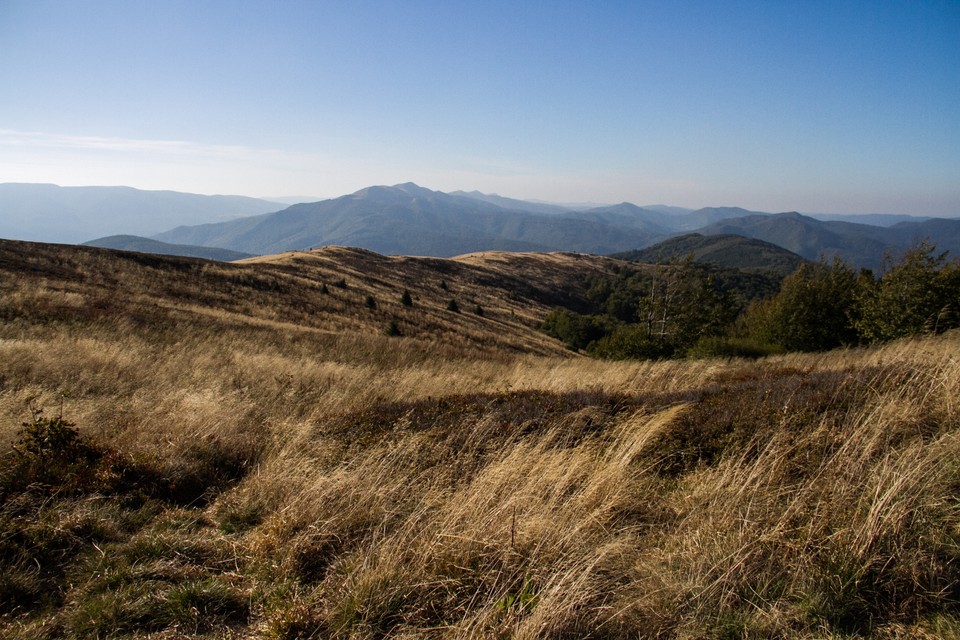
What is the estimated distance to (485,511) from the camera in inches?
127

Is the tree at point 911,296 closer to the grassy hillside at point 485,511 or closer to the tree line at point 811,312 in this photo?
the tree line at point 811,312

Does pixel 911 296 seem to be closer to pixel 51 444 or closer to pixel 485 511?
pixel 485 511

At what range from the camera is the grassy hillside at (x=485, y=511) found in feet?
8.02

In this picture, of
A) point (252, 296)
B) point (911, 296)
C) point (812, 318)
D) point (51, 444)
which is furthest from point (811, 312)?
point (252, 296)

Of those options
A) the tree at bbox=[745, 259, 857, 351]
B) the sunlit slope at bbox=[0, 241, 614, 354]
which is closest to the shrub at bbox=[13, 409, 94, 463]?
the sunlit slope at bbox=[0, 241, 614, 354]

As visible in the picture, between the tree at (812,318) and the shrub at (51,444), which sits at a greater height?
the shrub at (51,444)

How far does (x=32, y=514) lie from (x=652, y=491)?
15.5 ft

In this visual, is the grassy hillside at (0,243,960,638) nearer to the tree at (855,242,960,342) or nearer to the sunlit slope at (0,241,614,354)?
the sunlit slope at (0,241,614,354)

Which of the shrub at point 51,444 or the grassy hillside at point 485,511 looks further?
the shrub at point 51,444

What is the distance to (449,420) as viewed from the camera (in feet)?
17.2

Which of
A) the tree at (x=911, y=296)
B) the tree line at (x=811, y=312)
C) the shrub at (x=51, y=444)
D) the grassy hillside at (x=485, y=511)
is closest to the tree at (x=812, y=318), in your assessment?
the tree line at (x=811, y=312)

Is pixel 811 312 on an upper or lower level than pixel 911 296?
lower

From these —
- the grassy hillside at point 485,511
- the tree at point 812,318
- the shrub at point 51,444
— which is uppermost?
the shrub at point 51,444

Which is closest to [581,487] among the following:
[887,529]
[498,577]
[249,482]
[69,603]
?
[498,577]
